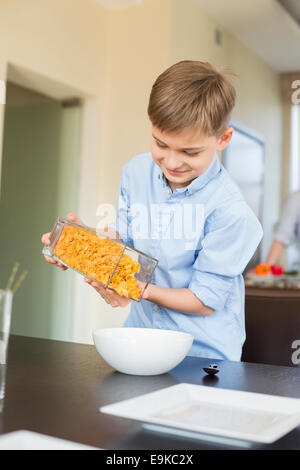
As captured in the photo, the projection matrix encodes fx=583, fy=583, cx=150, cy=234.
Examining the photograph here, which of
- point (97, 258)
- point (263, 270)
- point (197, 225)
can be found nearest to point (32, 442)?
point (97, 258)

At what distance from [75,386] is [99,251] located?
1.03ft

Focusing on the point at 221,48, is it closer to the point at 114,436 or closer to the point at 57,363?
the point at 57,363

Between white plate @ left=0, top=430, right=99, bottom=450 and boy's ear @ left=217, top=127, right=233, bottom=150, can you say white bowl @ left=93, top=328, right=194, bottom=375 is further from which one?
boy's ear @ left=217, top=127, right=233, bottom=150

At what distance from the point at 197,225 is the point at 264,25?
3338 millimetres

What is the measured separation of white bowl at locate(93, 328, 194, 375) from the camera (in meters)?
0.99

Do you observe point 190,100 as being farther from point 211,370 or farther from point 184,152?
point 211,370

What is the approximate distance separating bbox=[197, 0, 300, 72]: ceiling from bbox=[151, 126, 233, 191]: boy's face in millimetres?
2681

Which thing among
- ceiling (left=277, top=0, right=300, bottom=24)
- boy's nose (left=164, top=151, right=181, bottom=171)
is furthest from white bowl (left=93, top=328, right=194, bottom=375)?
ceiling (left=277, top=0, right=300, bottom=24)

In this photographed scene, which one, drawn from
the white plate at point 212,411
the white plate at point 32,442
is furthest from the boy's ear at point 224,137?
the white plate at point 32,442

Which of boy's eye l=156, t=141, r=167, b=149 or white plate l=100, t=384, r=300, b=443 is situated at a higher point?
boy's eye l=156, t=141, r=167, b=149
